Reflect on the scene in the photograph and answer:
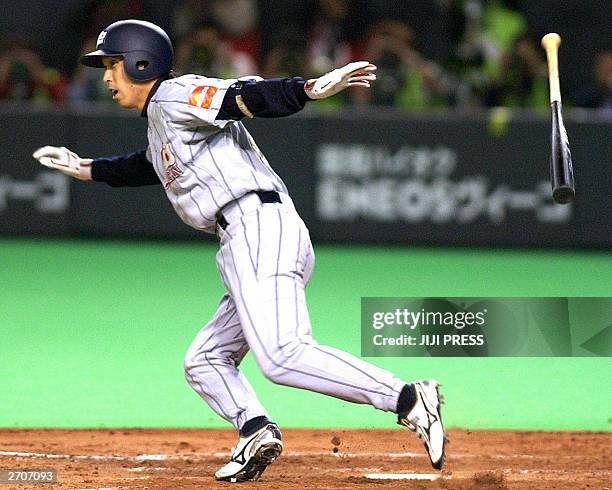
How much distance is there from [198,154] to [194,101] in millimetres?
208

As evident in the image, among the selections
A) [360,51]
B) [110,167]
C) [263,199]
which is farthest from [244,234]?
[360,51]

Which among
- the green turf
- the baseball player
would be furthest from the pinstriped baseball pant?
the green turf

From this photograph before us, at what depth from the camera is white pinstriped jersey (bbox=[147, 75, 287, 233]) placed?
4.60 meters

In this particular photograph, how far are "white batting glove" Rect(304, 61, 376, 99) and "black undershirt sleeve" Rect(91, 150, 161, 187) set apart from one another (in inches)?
42.2

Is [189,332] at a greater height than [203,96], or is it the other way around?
[203,96]

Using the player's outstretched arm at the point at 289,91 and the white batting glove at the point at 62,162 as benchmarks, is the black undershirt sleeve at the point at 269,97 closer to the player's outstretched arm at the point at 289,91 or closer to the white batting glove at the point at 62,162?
the player's outstretched arm at the point at 289,91

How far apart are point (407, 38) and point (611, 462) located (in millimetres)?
7391

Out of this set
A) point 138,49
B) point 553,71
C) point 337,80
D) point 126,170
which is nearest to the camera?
point 337,80

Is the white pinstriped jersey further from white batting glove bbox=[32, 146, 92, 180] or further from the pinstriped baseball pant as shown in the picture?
white batting glove bbox=[32, 146, 92, 180]

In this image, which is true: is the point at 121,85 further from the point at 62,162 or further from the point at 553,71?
the point at 553,71

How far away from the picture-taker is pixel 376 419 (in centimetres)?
620

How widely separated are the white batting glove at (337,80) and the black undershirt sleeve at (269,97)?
0.04m

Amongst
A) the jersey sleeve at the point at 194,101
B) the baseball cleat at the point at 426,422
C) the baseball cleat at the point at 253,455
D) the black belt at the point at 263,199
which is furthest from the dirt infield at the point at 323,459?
the jersey sleeve at the point at 194,101

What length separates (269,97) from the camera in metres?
4.39
